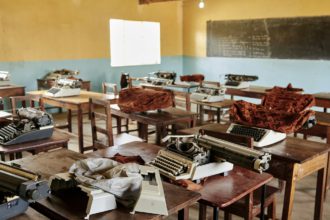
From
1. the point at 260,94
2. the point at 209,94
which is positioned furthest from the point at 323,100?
the point at 209,94

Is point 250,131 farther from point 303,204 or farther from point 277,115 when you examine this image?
point 303,204

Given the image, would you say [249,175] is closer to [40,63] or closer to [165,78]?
[165,78]

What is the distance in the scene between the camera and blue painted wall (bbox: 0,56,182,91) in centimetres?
652

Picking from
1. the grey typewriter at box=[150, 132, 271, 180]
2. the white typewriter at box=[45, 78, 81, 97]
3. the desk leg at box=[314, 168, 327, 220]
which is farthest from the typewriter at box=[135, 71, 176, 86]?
the grey typewriter at box=[150, 132, 271, 180]

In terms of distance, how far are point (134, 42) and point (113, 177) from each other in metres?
7.00

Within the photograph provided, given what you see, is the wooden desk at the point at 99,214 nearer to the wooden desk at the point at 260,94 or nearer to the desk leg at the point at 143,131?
the desk leg at the point at 143,131

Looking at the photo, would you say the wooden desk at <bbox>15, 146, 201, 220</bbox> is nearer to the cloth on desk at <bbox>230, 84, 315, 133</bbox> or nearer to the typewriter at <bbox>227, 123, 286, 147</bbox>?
the typewriter at <bbox>227, 123, 286, 147</bbox>

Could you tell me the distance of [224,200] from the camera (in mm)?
1674

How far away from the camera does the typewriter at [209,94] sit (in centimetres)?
477

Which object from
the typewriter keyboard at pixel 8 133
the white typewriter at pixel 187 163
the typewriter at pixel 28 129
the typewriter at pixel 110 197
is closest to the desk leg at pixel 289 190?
the white typewriter at pixel 187 163

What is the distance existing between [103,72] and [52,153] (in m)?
5.55

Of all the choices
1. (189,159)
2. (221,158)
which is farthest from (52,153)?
(221,158)

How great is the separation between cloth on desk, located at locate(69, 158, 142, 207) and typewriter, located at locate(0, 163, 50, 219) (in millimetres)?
214

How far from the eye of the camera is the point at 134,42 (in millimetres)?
8281
